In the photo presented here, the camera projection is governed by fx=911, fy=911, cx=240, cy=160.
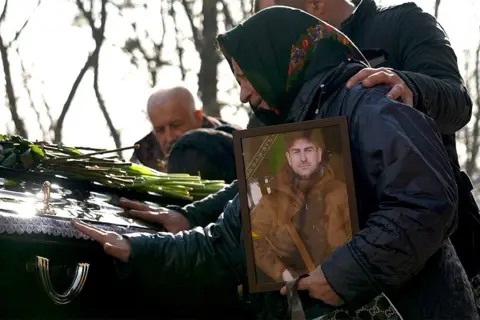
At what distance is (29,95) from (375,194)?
13071 mm

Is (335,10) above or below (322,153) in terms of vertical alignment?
above

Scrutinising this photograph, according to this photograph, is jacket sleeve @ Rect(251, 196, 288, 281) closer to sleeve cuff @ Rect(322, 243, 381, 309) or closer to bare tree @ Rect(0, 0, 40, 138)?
sleeve cuff @ Rect(322, 243, 381, 309)

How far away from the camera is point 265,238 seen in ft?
8.93

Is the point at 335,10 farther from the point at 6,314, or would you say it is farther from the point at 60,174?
the point at 6,314

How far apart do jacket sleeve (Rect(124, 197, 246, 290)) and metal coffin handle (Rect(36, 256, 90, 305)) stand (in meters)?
0.18

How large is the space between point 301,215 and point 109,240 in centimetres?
88

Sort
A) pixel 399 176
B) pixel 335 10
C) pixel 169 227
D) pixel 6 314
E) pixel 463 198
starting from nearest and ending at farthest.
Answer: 1. pixel 399 176
2. pixel 6 314
3. pixel 463 198
4. pixel 169 227
5. pixel 335 10

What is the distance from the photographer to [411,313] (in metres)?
2.61

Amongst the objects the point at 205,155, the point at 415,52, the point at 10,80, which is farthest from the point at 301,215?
the point at 10,80

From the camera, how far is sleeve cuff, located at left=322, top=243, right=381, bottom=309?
2.53m

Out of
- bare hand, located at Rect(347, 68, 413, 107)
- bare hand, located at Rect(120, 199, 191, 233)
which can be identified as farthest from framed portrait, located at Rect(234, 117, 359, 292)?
bare hand, located at Rect(120, 199, 191, 233)

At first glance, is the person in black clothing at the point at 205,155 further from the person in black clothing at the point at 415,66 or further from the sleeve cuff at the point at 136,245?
the sleeve cuff at the point at 136,245

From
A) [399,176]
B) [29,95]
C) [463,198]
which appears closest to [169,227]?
[463,198]

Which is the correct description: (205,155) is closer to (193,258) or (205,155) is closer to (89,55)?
(193,258)
